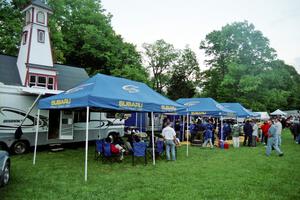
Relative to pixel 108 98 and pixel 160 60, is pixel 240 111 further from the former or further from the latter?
pixel 160 60

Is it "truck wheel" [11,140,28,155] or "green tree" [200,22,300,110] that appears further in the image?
"green tree" [200,22,300,110]

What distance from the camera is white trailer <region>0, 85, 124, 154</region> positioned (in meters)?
11.7

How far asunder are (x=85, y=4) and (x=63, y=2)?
331 cm

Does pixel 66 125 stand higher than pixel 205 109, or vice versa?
pixel 205 109

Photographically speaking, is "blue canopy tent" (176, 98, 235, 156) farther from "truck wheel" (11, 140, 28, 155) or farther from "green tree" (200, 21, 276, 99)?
"green tree" (200, 21, 276, 99)

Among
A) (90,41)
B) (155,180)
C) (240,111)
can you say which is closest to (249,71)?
(240,111)

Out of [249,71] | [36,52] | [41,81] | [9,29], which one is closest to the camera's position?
[36,52]

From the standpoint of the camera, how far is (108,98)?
8844mm

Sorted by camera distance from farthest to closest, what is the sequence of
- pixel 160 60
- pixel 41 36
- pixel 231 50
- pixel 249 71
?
pixel 160 60, pixel 231 50, pixel 249 71, pixel 41 36

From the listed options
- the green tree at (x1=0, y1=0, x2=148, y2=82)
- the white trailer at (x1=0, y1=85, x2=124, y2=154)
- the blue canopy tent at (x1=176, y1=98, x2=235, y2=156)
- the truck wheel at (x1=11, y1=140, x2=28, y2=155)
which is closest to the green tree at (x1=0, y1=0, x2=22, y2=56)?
the green tree at (x1=0, y1=0, x2=148, y2=82)

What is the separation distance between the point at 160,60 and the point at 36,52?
34949 millimetres

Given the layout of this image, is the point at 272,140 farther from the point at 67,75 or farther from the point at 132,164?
the point at 67,75

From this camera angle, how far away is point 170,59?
169 ft

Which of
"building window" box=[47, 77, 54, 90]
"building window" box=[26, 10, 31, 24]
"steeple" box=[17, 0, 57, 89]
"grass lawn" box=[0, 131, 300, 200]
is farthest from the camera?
"building window" box=[26, 10, 31, 24]
